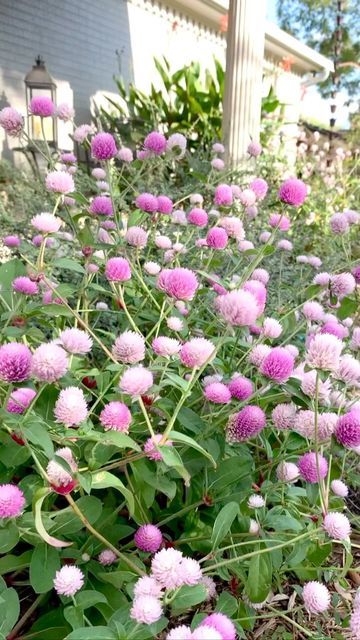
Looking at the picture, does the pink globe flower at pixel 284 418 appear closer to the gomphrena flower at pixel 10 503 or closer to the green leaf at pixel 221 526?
the green leaf at pixel 221 526

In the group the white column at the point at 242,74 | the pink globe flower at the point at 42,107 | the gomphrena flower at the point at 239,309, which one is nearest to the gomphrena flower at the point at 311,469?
the gomphrena flower at the point at 239,309

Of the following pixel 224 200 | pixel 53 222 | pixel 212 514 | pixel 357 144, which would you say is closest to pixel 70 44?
pixel 357 144

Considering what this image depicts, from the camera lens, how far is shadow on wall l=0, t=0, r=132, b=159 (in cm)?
623

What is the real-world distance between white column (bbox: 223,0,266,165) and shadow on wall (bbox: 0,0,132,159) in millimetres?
2678

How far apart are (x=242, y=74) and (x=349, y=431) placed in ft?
14.4

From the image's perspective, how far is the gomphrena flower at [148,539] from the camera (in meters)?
1.07

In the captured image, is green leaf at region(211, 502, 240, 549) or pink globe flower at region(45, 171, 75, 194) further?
pink globe flower at region(45, 171, 75, 194)

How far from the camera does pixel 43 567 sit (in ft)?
3.17

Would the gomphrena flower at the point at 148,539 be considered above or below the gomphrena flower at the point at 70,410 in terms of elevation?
below

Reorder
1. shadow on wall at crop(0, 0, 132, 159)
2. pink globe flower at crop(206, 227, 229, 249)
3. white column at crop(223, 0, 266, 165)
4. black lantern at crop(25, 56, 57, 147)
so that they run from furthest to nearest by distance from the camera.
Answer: shadow on wall at crop(0, 0, 132, 159)
black lantern at crop(25, 56, 57, 147)
white column at crop(223, 0, 266, 165)
pink globe flower at crop(206, 227, 229, 249)

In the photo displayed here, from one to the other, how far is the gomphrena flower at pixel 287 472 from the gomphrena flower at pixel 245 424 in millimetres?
143

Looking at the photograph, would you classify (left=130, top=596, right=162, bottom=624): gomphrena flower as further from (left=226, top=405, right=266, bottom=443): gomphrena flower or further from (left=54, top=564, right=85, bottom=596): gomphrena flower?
(left=226, top=405, right=266, bottom=443): gomphrena flower

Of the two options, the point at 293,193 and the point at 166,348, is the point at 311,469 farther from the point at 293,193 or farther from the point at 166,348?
the point at 293,193

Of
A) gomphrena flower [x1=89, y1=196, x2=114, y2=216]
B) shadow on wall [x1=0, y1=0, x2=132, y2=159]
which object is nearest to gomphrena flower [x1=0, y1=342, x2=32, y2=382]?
gomphrena flower [x1=89, y1=196, x2=114, y2=216]
